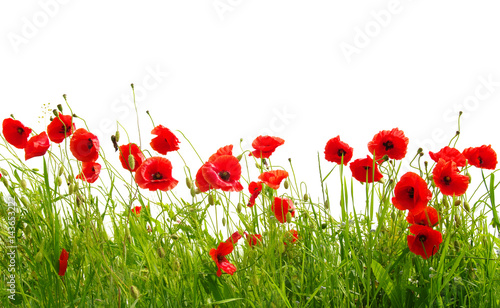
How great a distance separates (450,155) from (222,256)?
38.6 inches

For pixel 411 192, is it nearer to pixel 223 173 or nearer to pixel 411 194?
pixel 411 194

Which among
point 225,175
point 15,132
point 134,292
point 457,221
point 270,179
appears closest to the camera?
point 134,292

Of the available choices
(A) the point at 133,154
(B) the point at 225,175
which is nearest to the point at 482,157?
(B) the point at 225,175

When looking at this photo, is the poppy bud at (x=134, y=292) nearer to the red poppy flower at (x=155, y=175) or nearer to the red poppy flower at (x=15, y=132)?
the red poppy flower at (x=155, y=175)

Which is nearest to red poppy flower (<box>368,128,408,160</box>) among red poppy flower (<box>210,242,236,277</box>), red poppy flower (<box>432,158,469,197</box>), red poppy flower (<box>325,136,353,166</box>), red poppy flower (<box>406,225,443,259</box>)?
red poppy flower (<box>325,136,353,166</box>)

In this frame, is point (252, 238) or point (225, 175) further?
point (252, 238)

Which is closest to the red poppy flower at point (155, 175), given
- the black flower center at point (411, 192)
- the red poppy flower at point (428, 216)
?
the black flower center at point (411, 192)

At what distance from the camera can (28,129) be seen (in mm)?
1887

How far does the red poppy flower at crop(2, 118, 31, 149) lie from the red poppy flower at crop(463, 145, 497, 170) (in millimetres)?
1756

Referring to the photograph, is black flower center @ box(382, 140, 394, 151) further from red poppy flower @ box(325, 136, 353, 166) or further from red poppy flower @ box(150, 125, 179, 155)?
red poppy flower @ box(150, 125, 179, 155)

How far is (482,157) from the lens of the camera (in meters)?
2.01

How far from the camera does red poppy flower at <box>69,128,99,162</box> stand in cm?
167

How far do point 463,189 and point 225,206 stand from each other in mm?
836

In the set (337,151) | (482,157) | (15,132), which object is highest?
(15,132)
